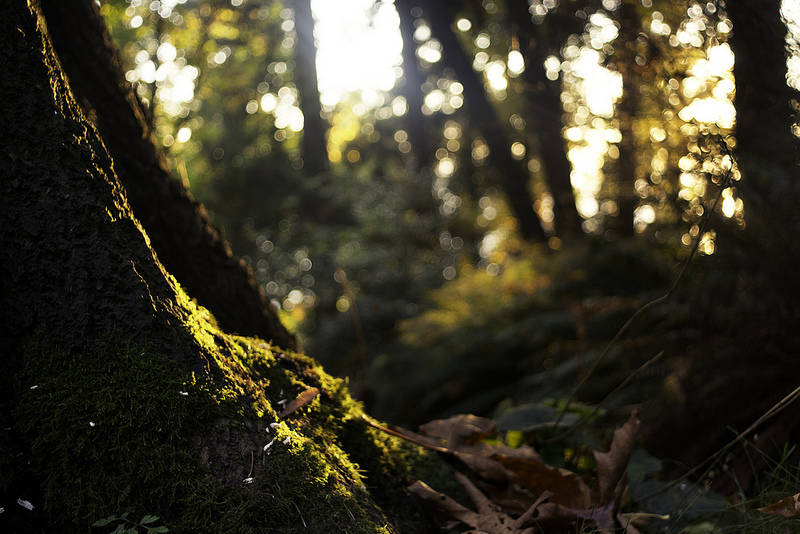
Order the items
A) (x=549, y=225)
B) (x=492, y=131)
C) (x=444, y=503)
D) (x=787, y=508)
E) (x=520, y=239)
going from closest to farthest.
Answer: (x=787, y=508)
(x=444, y=503)
(x=492, y=131)
(x=520, y=239)
(x=549, y=225)

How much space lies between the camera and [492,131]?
9969 mm

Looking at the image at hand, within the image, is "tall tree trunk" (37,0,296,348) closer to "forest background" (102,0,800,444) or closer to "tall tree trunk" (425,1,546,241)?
"forest background" (102,0,800,444)

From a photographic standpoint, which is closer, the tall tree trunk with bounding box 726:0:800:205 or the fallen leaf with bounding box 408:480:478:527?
the fallen leaf with bounding box 408:480:478:527

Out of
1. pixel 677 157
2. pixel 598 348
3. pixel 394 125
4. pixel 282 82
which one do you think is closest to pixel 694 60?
pixel 677 157

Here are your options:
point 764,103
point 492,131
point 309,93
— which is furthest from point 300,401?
point 309,93

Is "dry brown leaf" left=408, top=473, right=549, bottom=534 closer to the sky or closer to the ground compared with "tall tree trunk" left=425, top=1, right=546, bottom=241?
closer to the ground

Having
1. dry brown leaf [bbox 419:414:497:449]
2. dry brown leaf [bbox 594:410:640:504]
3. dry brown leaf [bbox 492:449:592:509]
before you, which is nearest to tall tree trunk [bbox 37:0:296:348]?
dry brown leaf [bbox 419:414:497:449]

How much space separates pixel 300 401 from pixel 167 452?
459 millimetres

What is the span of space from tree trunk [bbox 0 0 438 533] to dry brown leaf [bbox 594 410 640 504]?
68 centimetres

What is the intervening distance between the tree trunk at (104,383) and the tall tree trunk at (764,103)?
103 inches

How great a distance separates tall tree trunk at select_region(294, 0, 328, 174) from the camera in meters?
14.4

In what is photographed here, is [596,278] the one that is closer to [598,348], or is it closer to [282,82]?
[598,348]

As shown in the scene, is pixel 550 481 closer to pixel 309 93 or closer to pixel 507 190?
pixel 507 190

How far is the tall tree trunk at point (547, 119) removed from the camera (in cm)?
541
